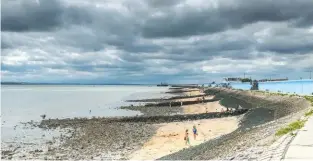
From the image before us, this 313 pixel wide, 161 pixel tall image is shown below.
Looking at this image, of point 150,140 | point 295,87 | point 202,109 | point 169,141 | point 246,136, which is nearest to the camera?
point 246,136

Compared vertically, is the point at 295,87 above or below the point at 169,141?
above

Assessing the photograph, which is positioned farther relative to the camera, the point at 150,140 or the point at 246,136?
the point at 150,140

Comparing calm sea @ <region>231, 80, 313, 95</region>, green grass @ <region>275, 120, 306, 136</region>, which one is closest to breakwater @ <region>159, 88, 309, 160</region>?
green grass @ <region>275, 120, 306, 136</region>

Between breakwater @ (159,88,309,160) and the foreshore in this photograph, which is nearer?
breakwater @ (159,88,309,160)

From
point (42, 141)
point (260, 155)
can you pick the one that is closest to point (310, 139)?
point (260, 155)

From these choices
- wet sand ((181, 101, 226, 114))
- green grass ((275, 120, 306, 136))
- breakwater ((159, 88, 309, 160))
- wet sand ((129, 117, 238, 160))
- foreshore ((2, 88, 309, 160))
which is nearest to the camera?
green grass ((275, 120, 306, 136))

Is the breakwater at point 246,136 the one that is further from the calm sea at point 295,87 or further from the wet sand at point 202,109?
the wet sand at point 202,109

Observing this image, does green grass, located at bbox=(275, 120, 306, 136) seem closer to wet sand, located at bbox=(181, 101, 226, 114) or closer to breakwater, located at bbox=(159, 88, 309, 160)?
breakwater, located at bbox=(159, 88, 309, 160)

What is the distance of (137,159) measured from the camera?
25.3 m

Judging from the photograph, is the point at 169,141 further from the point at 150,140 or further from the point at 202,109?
the point at 202,109

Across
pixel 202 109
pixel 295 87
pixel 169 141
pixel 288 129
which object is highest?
pixel 295 87

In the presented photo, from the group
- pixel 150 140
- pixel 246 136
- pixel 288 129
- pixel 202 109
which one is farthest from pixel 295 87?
pixel 288 129

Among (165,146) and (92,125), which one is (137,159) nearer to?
(165,146)

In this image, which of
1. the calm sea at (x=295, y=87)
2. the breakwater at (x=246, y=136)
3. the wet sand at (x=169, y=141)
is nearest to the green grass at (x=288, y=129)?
the breakwater at (x=246, y=136)
